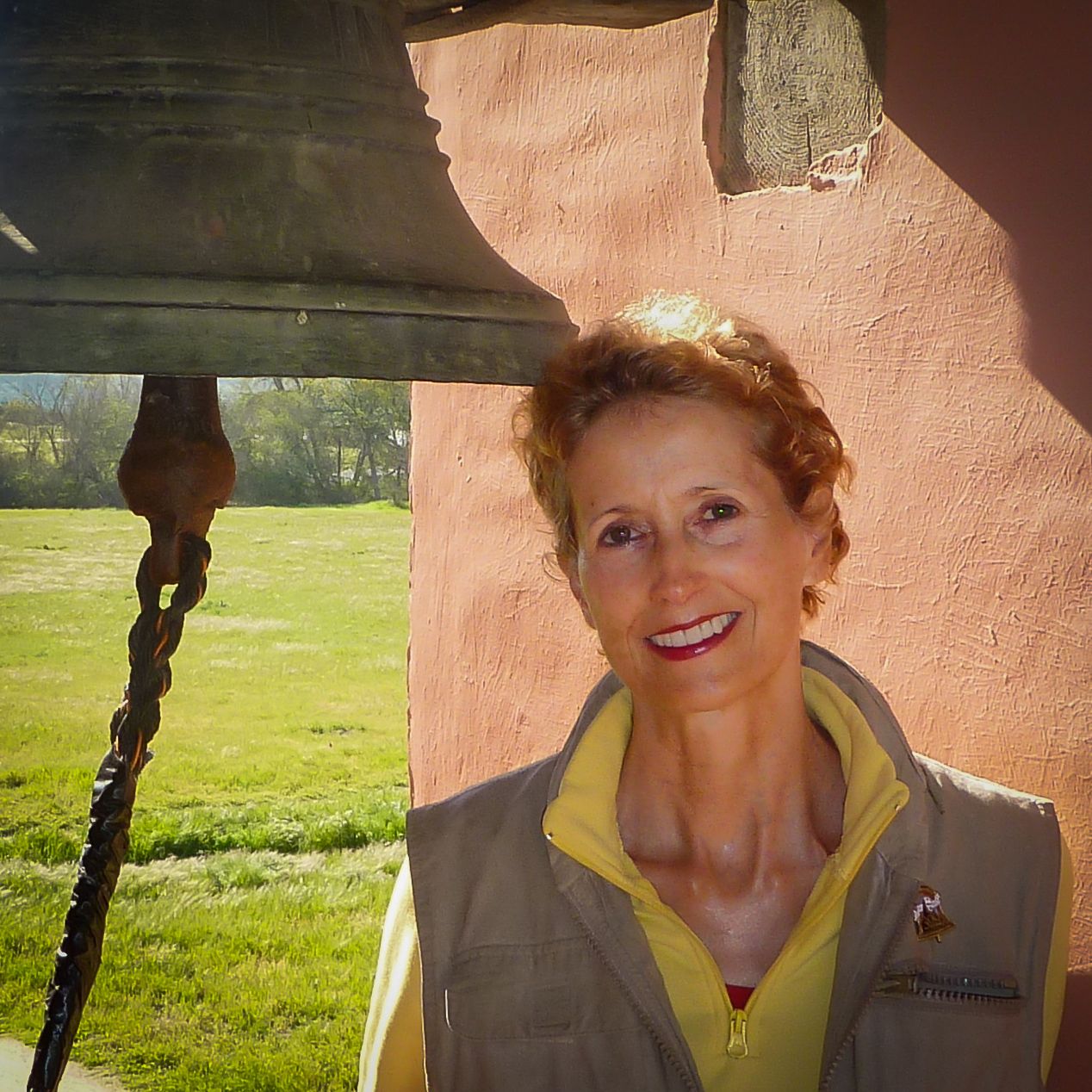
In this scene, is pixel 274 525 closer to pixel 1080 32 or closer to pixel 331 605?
pixel 331 605

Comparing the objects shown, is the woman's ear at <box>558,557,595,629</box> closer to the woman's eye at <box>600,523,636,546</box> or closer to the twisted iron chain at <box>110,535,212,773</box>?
the woman's eye at <box>600,523,636,546</box>

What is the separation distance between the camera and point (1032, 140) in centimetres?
128

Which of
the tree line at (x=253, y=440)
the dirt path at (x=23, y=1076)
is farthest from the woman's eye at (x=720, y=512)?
the tree line at (x=253, y=440)

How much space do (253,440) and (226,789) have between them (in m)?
1.24

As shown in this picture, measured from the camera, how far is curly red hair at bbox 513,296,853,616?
1.26 metres

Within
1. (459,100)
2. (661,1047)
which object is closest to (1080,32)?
(661,1047)

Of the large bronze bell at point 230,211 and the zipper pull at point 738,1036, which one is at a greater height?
the large bronze bell at point 230,211

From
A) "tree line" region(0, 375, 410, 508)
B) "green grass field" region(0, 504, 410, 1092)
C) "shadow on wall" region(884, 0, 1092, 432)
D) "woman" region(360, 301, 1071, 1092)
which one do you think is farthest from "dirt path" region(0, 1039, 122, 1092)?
"shadow on wall" region(884, 0, 1092, 432)

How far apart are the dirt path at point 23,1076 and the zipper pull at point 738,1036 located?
3.05m

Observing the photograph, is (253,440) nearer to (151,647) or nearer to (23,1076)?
(23,1076)

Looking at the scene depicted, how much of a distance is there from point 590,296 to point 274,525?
366 cm

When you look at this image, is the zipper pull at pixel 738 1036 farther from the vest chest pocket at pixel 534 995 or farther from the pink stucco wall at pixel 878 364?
the pink stucco wall at pixel 878 364

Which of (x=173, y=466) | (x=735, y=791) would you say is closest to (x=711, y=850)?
(x=735, y=791)

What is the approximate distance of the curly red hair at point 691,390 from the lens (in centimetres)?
126
